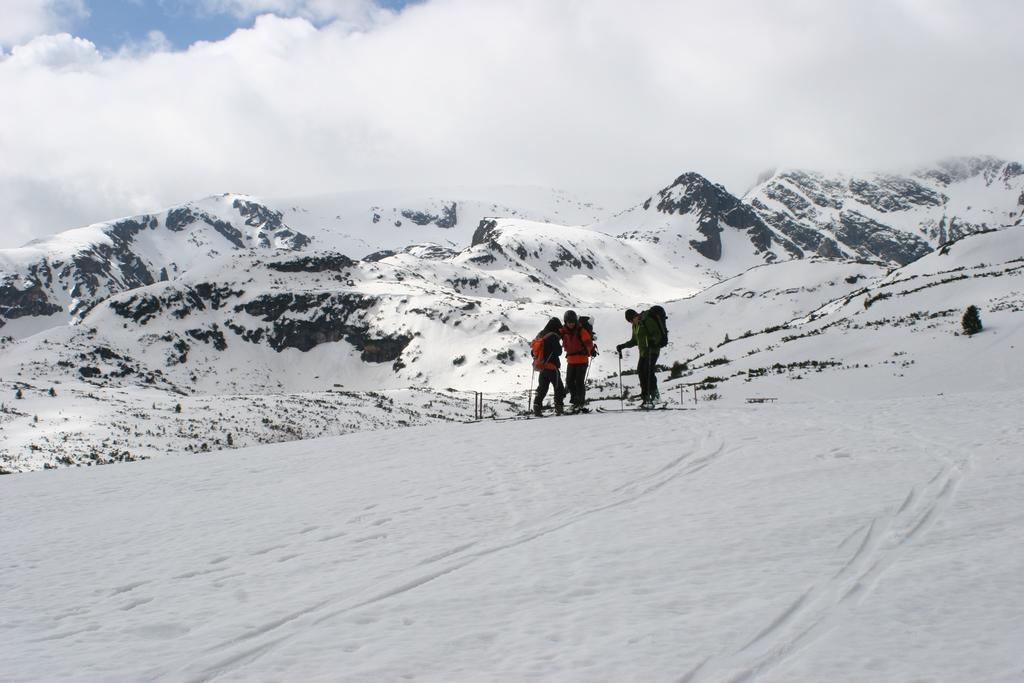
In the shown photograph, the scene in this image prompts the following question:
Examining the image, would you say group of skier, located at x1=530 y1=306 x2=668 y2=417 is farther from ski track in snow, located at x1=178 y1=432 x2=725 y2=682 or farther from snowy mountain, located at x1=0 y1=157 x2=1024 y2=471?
snowy mountain, located at x1=0 y1=157 x2=1024 y2=471

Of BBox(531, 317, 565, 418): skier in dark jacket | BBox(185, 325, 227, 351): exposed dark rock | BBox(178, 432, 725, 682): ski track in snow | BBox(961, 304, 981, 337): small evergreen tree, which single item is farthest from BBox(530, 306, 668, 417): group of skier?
BBox(185, 325, 227, 351): exposed dark rock

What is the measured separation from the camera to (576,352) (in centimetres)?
1844

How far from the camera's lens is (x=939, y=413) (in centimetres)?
1538

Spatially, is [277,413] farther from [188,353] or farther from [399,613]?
[188,353]

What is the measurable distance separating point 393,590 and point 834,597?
3.47m

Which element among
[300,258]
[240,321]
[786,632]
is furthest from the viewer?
[300,258]

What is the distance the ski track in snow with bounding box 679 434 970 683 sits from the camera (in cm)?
448

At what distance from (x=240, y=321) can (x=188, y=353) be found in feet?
46.0

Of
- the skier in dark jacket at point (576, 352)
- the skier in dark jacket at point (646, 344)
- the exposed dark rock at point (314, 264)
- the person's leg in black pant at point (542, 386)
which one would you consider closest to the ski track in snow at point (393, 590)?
the skier in dark jacket at point (576, 352)

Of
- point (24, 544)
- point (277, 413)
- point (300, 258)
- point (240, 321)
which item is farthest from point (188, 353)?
point (24, 544)

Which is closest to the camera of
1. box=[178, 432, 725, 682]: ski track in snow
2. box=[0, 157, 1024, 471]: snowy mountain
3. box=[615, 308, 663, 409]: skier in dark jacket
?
box=[178, 432, 725, 682]: ski track in snow

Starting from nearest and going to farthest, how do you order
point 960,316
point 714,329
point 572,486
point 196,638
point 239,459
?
point 196,638, point 572,486, point 239,459, point 960,316, point 714,329

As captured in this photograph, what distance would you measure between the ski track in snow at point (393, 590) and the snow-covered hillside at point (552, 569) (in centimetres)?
3

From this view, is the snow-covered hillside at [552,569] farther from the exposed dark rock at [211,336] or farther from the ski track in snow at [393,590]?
the exposed dark rock at [211,336]
